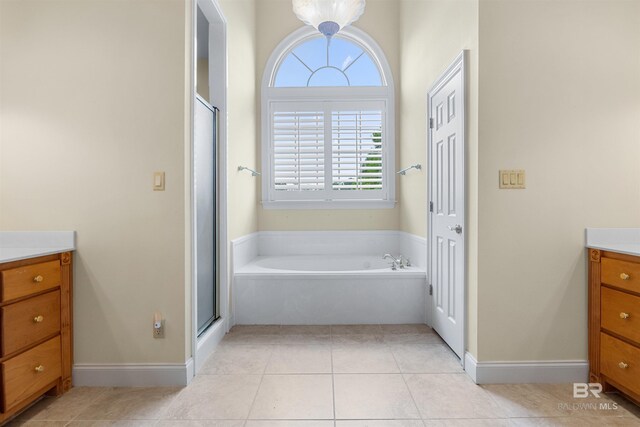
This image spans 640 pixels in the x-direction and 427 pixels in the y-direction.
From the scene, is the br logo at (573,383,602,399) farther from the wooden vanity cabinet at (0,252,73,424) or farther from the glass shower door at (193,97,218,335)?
the wooden vanity cabinet at (0,252,73,424)

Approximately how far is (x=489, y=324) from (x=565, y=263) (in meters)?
0.55

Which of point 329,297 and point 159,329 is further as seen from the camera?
point 329,297

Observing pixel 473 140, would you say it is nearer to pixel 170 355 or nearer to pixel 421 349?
pixel 421 349

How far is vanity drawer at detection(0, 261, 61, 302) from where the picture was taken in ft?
5.27

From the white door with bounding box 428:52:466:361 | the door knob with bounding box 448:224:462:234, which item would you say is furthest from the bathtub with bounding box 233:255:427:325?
the door knob with bounding box 448:224:462:234

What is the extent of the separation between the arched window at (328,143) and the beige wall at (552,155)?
198 cm

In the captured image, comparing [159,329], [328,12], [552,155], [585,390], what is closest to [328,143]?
[328,12]

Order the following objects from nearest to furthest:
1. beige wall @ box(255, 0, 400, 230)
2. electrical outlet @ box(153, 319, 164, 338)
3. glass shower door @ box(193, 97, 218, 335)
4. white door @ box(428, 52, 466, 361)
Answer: electrical outlet @ box(153, 319, 164, 338) → white door @ box(428, 52, 466, 361) → glass shower door @ box(193, 97, 218, 335) → beige wall @ box(255, 0, 400, 230)

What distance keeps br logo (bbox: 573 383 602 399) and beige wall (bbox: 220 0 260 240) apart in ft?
8.21

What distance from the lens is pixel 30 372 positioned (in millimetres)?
1726

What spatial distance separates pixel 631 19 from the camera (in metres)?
2.03

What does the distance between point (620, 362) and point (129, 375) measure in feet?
8.58

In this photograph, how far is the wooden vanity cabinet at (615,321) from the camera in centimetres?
175

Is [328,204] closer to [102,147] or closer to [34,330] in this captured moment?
[102,147]
